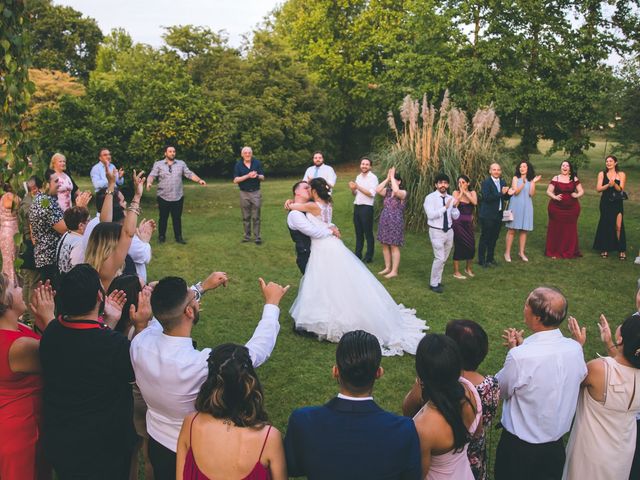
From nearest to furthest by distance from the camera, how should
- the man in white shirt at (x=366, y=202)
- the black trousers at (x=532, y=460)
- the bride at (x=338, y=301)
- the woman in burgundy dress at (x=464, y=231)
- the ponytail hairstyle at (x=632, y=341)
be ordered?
the ponytail hairstyle at (x=632, y=341) < the black trousers at (x=532, y=460) < the bride at (x=338, y=301) < the woman in burgundy dress at (x=464, y=231) < the man in white shirt at (x=366, y=202)

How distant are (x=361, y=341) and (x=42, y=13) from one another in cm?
4487

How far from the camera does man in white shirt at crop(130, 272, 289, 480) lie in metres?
2.76

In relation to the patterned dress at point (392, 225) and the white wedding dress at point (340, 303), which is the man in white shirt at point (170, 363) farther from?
the patterned dress at point (392, 225)

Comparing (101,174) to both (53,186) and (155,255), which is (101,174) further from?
(53,186)

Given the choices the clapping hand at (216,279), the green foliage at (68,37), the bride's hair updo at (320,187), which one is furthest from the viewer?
the green foliage at (68,37)

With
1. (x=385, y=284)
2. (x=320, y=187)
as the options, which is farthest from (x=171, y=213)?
(x=320, y=187)

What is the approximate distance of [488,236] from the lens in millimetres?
9977

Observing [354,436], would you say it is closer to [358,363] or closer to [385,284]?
[358,363]

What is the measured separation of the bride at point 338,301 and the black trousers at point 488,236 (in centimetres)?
387

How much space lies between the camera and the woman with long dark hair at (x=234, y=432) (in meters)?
2.35

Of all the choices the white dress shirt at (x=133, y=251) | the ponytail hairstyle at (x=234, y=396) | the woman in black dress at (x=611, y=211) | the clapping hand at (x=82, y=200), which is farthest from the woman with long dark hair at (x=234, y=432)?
the woman in black dress at (x=611, y=211)

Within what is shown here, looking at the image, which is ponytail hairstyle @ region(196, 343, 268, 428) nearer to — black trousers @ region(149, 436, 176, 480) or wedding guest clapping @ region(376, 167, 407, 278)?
black trousers @ region(149, 436, 176, 480)

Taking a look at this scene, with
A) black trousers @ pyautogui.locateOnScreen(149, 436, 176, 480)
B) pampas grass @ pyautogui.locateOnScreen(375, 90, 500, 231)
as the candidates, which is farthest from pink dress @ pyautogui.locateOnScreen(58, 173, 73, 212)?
pampas grass @ pyautogui.locateOnScreen(375, 90, 500, 231)

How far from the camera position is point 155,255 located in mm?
10297
